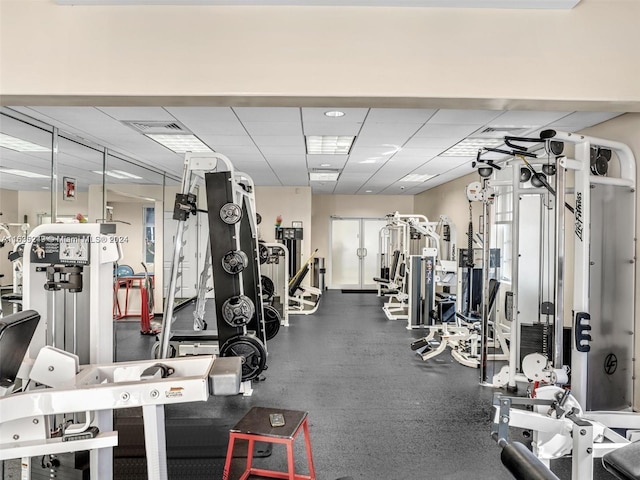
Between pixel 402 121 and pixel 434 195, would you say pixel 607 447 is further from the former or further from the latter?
pixel 434 195

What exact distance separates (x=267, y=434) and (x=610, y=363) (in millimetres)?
2654

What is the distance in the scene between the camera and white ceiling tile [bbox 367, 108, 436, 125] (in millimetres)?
3645

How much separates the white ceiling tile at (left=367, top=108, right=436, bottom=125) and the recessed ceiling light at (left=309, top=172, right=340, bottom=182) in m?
3.68

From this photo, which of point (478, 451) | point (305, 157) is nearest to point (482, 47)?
point (478, 451)

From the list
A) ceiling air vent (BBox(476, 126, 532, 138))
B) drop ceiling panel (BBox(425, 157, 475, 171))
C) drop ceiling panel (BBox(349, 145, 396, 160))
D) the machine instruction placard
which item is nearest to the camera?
the machine instruction placard

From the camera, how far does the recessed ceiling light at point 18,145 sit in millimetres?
4531

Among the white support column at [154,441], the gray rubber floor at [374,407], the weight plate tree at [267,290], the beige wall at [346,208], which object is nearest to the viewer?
the white support column at [154,441]

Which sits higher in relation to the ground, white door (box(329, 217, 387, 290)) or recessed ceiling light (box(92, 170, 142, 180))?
recessed ceiling light (box(92, 170, 142, 180))

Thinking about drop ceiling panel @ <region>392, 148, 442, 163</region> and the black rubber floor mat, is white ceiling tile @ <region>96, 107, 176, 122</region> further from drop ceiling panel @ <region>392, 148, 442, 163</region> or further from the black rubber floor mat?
drop ceiling panel @ <region>392, 148, 442, 163</region>

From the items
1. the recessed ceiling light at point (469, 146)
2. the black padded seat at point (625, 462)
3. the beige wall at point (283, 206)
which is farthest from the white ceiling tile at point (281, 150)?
the black padded seat at point (625, 462)

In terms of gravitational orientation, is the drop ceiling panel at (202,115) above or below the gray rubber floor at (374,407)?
above

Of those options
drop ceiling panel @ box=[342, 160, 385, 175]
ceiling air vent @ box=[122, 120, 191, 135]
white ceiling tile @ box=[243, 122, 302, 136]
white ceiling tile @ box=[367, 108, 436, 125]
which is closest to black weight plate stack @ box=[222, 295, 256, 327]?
white ceiling tile @ box=[243, 122, 302, 136]

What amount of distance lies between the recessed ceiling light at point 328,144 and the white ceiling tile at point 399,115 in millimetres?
839

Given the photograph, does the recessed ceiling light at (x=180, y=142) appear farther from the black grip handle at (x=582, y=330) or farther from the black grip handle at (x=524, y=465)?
the black grip handle at (x=524, y=465)
